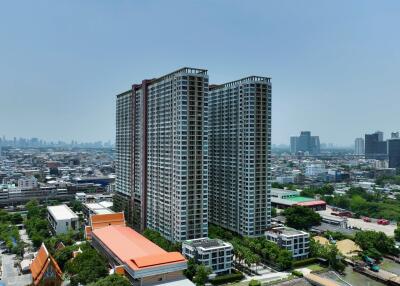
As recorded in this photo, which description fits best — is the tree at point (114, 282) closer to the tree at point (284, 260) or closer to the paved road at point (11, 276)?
the paved road at point (11, 276)

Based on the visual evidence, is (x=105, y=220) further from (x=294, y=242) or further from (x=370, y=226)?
(x=370, y=226)

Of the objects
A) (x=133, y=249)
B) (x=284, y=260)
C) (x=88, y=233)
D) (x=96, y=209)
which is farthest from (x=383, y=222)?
(x=88, y=233)

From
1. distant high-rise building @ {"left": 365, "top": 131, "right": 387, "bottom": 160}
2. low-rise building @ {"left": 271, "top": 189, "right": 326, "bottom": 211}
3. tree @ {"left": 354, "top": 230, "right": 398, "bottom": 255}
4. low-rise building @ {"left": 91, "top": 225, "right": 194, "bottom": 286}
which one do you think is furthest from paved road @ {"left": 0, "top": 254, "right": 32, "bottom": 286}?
distant high-rise building @ {"left": 365, "top": 131, "right": 387, "bottom": 160}

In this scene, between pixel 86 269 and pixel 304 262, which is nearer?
pixel 86 269

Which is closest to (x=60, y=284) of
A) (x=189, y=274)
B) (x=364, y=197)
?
(x=189, y=274)

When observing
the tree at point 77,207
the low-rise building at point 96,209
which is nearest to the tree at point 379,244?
the low-rise building at point 96,209

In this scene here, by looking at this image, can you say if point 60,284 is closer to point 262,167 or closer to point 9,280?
point 9,280
